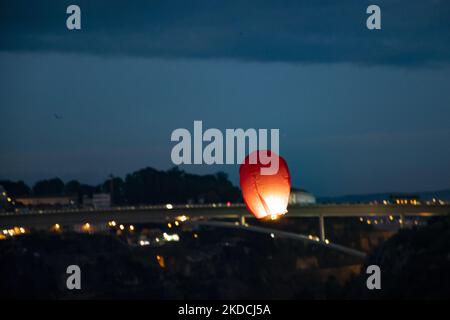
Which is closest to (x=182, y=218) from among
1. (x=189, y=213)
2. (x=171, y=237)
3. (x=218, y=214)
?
(x=189, y=213)

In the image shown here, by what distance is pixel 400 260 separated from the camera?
83250 millimetres

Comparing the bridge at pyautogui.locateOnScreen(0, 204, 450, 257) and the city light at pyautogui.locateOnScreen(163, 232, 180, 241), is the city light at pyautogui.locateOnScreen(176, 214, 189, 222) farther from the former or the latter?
the city light at pyautogui.locateOnScreen(163, 232, 180, 241)

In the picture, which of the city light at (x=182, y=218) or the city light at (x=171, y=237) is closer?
the city light at (x=182, y=218)

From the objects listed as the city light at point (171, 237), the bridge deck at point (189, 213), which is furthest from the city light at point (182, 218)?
the city light at point (171, 237)

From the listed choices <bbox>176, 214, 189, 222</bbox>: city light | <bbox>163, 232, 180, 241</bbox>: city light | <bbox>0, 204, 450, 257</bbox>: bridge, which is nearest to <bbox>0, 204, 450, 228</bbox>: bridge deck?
<bbox>0, 204, 450, 257</bbox>: bridge

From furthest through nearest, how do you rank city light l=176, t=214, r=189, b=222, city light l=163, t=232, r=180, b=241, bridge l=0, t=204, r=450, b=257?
city light l=163, t=232, r=180, b=241 → city light l=176, t=214, r=189, b=222 → bridge l=0, t=204, r=450, b=257

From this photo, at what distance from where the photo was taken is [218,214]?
99188 millimetres

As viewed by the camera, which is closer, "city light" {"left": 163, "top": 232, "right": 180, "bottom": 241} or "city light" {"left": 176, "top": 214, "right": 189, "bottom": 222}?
"city light" {"left": 176, "top": 214, "right": 189, "bottom": 222}

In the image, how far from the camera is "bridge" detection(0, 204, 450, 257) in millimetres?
94625

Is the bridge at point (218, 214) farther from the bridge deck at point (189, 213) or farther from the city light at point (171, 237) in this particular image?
the city light at point (171, 237)

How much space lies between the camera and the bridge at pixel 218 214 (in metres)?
94.6

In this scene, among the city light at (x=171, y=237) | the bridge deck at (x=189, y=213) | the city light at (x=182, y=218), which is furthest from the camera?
the city light at (x=171, y=237)
